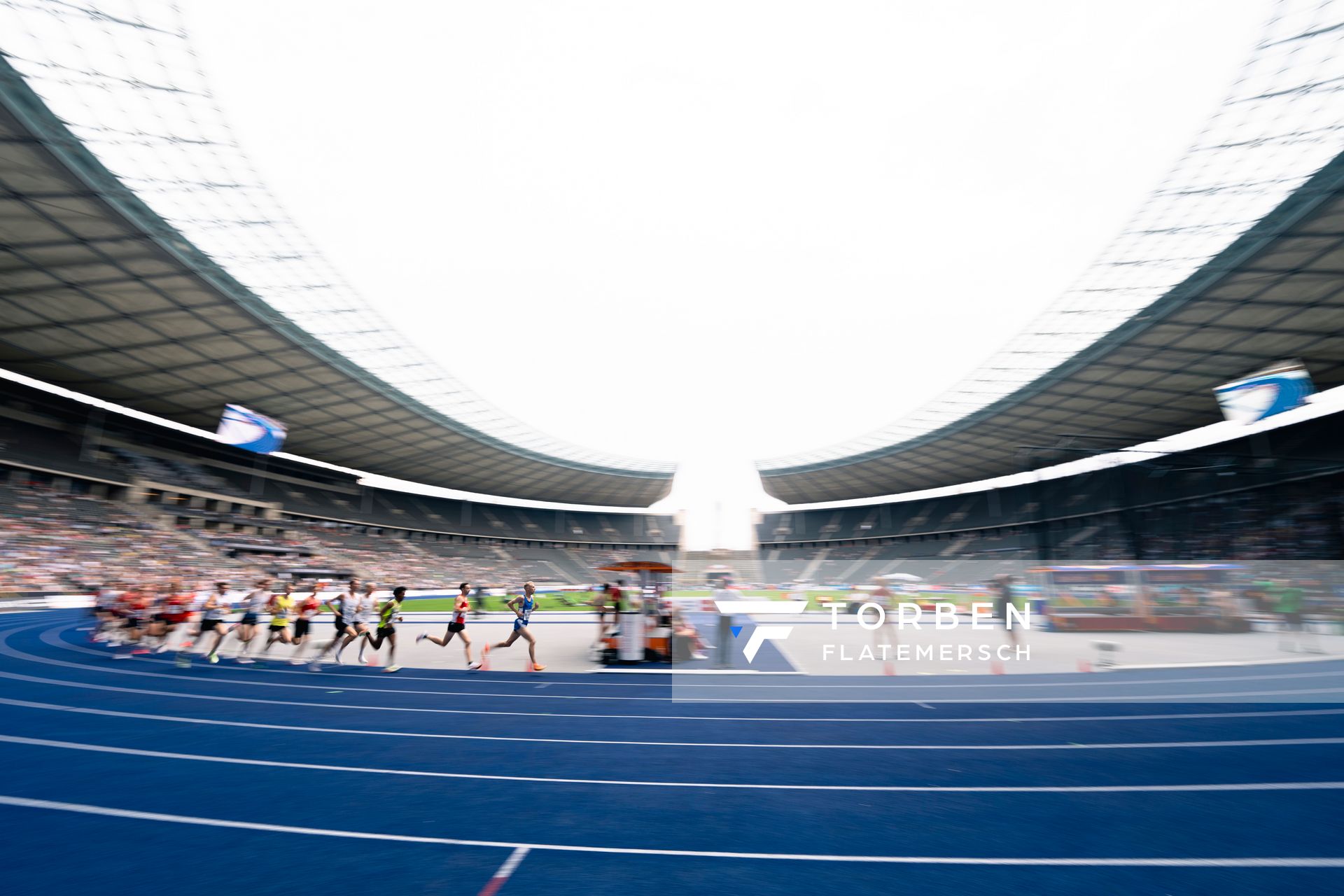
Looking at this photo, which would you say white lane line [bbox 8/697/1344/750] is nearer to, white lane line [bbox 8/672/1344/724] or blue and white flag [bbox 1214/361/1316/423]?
white lane line [bbox 8/672/1344/724]

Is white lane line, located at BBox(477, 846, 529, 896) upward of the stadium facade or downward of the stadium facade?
downward

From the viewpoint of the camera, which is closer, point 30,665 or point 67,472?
point 30,665

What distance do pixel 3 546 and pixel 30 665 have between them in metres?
25.7

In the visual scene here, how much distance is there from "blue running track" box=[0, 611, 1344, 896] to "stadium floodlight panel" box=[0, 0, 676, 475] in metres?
15.1

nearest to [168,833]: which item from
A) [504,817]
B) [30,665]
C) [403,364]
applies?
[504,817]

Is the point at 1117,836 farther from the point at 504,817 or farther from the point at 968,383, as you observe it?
the point at 968,383

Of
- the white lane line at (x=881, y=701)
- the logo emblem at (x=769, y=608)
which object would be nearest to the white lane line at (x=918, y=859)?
the white lane line at (x=881, y=701)

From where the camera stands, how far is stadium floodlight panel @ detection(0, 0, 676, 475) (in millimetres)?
14156

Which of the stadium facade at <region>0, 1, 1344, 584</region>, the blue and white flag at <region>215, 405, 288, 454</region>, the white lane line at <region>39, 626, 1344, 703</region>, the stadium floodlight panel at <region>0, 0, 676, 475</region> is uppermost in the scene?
the stadium floodlight panel at <region>0, 0, 676, 475</region>

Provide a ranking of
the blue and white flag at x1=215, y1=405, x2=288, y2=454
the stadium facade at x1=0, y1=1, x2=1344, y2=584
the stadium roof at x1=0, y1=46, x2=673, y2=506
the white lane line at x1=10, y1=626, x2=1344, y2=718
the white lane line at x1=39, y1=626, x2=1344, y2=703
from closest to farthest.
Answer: the white lane line at x1=10, y1=626, x2=1344, y2=718, the white lane line at x1=39, y1=626, x2=1344, y2=703, the stadium facade at x1=0, y1=1, x2=1344, y2=584, the stadium roof at x1=0, y1=46, x2=673, y2=506, the blue and white flag at x1=215, y1=405, x2=288, y2=454

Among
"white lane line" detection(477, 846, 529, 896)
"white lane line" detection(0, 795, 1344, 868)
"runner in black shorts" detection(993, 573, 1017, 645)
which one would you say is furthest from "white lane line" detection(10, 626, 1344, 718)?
"white lane line" detection(477, 846, 529, 896)

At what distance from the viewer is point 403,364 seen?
34.8 m

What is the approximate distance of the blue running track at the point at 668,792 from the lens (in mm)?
3979

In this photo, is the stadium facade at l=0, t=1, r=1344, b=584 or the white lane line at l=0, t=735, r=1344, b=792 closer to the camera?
the white lane line at l=0, t=735, r=1344, b=792
